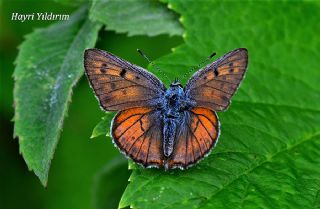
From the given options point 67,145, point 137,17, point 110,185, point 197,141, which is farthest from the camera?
point 67,145

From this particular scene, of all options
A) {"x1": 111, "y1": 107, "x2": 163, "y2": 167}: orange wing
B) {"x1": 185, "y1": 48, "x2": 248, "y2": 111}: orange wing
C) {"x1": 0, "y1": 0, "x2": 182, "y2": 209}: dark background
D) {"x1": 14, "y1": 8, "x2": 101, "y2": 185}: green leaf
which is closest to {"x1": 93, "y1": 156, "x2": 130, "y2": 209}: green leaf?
{"x1": 0, "y1": 0, "x2": 182, "y2": 209}: dark background

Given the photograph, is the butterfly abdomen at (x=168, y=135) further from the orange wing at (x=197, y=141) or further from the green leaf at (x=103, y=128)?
the green leaf at (x=103, y=128)

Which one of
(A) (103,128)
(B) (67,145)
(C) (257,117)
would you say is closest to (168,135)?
(A) (103,128)

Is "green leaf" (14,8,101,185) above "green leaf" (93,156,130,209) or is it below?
above

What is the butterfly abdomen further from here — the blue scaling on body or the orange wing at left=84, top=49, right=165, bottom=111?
the orange wing at left=84, top=49, right=165, bottom=111

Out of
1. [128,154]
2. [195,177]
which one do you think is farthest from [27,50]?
[195,177]

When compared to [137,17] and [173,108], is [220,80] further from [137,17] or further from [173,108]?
[137,17]
